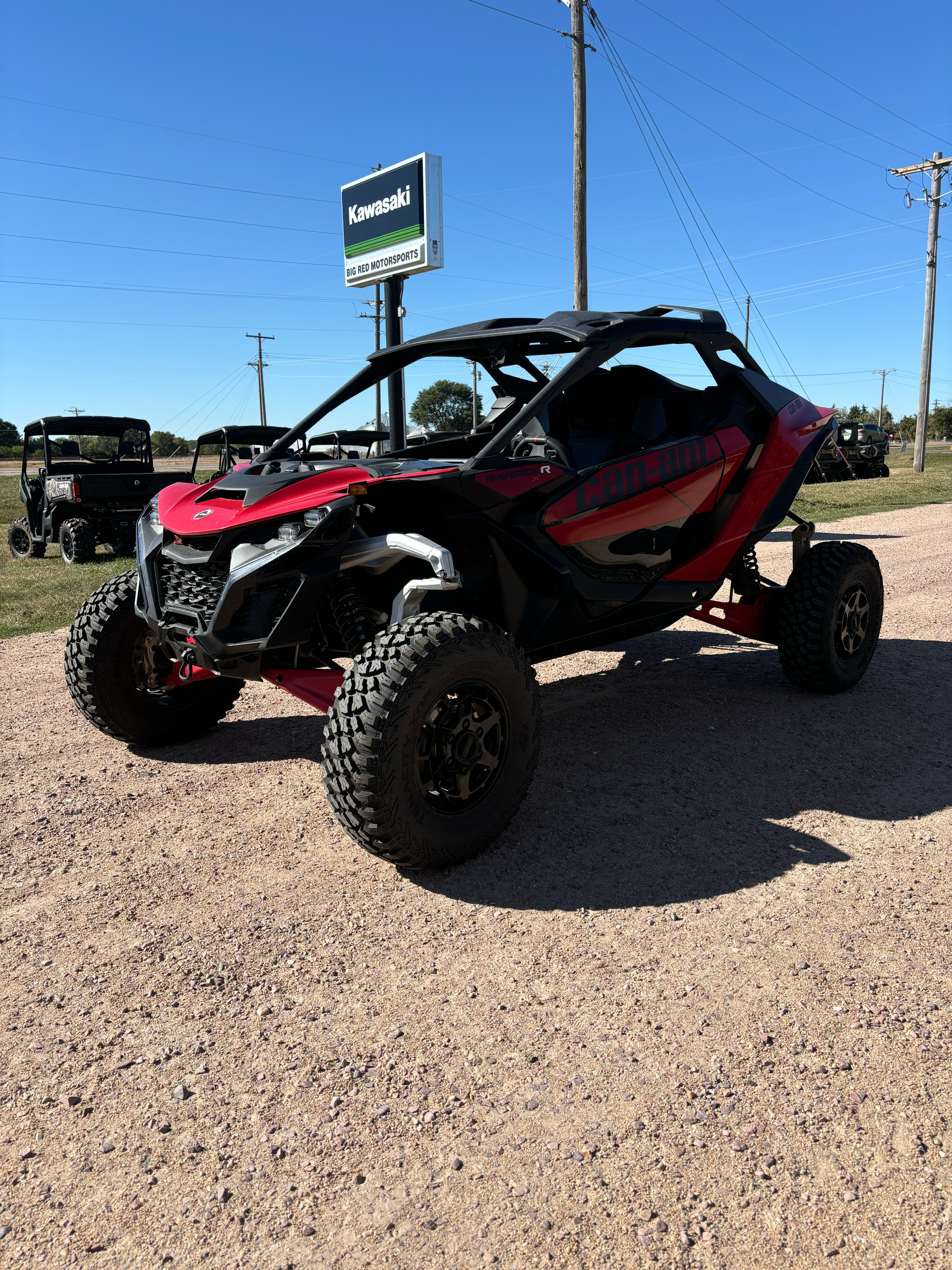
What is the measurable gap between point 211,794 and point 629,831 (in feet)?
5.84

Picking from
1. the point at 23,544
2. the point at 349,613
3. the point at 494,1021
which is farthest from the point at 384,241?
the point at 494,1021

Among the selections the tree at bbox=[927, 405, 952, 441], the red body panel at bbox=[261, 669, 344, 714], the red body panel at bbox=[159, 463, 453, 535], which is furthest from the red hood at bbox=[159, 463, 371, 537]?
the tree at bbox=[927, 405, 952, 441]

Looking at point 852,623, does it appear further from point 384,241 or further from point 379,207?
point 379,207

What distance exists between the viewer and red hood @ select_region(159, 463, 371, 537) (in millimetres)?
3410

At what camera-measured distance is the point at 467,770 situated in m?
3.27

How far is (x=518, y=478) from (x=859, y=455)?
→ 25.8 meters

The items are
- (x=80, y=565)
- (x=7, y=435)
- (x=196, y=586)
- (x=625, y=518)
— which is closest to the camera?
(x=196, y=586)

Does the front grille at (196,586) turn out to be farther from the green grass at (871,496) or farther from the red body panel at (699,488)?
the green grass at (871,496)

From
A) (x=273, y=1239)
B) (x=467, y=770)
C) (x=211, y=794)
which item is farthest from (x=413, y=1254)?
(x=211, y=794)

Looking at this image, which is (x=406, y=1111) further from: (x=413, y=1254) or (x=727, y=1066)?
(x=727, y=1066)

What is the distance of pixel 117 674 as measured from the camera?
14.0 feet

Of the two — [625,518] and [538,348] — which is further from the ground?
[538,348]

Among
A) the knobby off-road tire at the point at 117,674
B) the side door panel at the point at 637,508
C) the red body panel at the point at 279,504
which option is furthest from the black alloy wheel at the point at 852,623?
the knobby off-road tire at the point at 117,674

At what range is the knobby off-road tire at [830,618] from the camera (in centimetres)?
510
